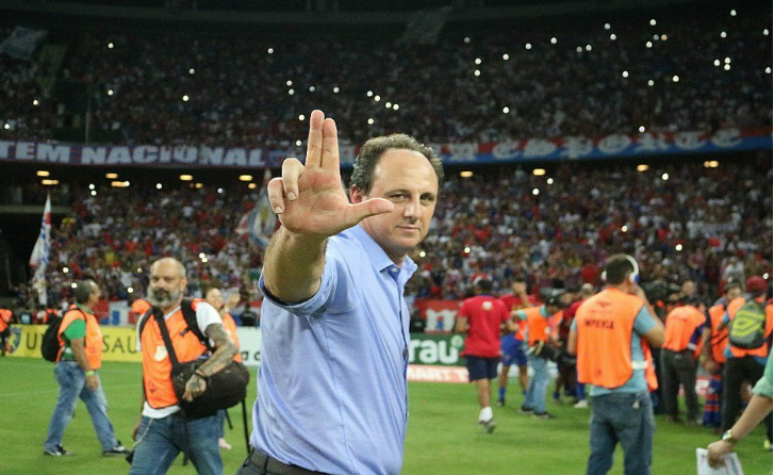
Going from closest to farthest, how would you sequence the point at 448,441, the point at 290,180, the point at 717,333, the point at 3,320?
1. the point at 290,180
2. the point at 448,441
3. the point at 717,333
4. the point at 3,320

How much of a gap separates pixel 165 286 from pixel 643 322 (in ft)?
12.1

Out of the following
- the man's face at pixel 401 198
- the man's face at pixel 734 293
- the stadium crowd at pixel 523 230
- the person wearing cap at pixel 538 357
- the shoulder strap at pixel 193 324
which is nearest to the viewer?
the man's face at pixel 401 198

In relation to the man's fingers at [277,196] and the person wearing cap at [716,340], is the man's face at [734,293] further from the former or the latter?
Result: the man's fingers at [277,196]

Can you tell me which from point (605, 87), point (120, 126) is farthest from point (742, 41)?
point (120, 126)

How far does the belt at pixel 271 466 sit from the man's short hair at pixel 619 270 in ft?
16.8

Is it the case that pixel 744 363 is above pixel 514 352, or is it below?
above

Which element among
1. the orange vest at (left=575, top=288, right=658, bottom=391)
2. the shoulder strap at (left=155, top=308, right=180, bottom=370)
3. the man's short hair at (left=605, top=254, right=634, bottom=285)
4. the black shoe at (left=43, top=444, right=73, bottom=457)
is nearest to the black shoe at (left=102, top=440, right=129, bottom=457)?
the black shoe at (left=43, top=444, right=73, bottom=457)

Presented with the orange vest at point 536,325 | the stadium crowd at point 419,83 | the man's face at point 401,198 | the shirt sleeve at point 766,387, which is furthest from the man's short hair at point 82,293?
the stadium crowd at point 419,83

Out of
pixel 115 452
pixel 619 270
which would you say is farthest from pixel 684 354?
pixel 115 452

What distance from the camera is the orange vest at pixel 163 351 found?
6172mm

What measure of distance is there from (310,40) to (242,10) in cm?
369

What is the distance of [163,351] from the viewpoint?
6.38m

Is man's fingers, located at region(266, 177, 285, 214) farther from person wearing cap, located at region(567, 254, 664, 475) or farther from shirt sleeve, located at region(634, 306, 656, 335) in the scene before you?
shirt sleeve, located at region(634, 306, 656, 335)

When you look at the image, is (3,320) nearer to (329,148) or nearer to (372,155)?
(372,155)
